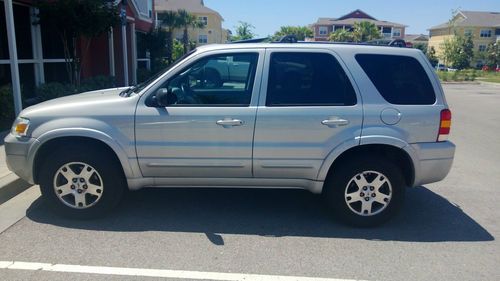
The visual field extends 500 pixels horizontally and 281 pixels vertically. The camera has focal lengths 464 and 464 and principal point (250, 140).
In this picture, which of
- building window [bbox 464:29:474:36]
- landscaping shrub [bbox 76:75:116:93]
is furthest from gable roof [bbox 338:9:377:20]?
landscaping shrub [bbox 76:75:116:93]

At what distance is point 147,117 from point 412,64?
2736 mm

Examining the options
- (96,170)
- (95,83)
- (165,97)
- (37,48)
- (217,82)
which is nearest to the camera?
(165,97)

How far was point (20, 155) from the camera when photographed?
183 inches

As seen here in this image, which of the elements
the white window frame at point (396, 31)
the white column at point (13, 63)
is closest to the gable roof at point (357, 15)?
the white window frame at point (396, 31)

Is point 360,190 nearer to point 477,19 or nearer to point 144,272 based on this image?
point 144,272

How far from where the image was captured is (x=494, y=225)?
4.92 metres

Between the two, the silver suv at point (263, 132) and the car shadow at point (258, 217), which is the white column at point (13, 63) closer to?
the car shadow at point (258, 217)

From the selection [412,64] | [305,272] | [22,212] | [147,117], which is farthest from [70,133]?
[412,64]

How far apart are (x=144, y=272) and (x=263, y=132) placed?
172 centimetres

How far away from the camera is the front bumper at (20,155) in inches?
182

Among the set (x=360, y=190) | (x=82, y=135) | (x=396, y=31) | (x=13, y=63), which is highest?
(x=396, y=31)

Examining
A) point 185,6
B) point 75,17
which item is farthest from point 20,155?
point 185,6

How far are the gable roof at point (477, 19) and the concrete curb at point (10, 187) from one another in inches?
3108

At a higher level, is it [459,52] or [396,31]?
[396,31]
